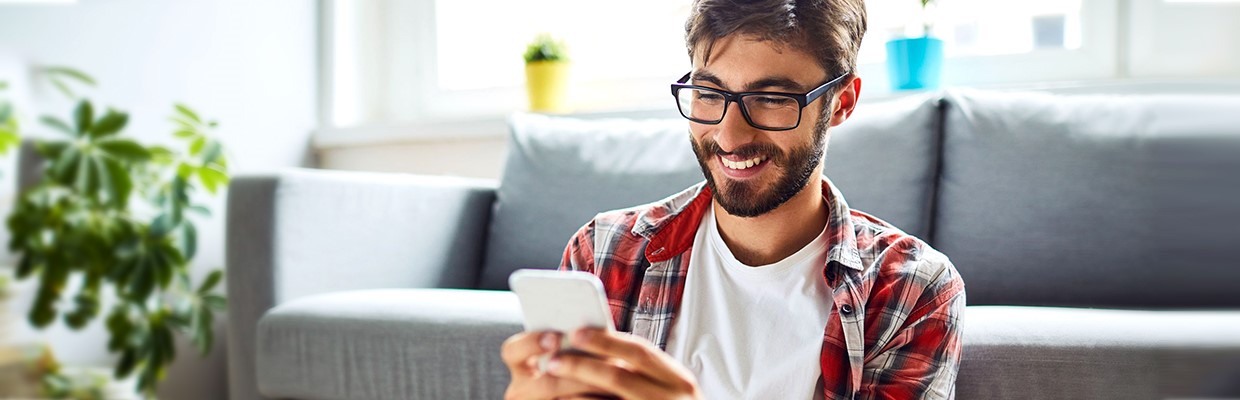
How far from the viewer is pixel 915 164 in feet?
5.15

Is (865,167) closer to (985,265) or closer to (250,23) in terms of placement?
(985,265)

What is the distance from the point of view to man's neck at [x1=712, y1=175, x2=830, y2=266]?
1.15 metres

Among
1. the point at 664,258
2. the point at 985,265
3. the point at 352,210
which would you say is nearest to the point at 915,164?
the point at 985,265

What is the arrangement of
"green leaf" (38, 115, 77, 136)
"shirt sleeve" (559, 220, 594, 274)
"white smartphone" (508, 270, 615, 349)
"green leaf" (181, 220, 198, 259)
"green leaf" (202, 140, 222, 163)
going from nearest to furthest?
"white smartphone" (508, 270, 615, 349) < "shirt sleeve" (559, 220, 594, 274) < "green leaf" (38, 115, 77, 136) < "green leaf" (181, 220, 198, 259) < "green leaf" (202, 140, 222, 163)

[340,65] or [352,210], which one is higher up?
[340,65]

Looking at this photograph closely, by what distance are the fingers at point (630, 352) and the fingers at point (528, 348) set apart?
24 mm

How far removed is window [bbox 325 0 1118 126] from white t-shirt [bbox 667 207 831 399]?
3.46 ft

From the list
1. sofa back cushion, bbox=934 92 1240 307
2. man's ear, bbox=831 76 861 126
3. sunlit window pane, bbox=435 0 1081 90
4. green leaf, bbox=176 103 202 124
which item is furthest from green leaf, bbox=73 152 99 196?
sofa back cushion, bbox=934 92 1240 307

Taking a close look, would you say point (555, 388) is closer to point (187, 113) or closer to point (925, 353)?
point (925, 353)

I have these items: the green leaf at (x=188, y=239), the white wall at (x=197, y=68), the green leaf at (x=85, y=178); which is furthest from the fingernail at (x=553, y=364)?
the green leaf at (x=188, y=239)

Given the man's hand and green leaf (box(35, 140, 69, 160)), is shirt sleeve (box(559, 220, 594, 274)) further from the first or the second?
green leaf (box(35, 140, 69, 160))

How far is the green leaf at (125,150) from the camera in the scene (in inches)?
62.4

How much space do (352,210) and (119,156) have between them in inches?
16.0

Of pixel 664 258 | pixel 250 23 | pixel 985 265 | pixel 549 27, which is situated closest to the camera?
pixel 664 258
